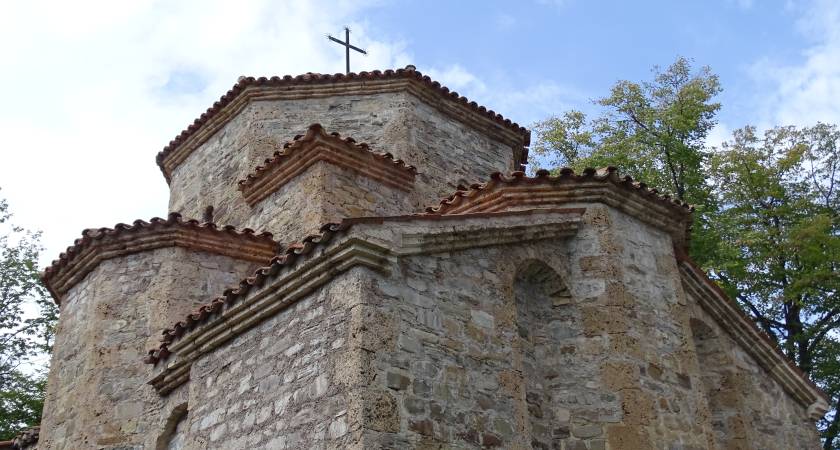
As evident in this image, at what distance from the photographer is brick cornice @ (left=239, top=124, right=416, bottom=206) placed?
342 inches

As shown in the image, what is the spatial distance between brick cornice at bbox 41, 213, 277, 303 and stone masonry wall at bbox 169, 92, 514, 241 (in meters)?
1.12

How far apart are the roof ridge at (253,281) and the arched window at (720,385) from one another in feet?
13.0

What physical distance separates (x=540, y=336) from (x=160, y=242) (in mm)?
4412

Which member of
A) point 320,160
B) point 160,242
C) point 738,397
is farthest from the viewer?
point 320,160

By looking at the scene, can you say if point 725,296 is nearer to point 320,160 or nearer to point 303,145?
point 320,160

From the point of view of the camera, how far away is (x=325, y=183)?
8.61 m

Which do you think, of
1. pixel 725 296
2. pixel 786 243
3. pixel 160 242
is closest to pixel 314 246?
pixel 160 242

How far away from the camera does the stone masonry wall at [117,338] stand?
7.54 m

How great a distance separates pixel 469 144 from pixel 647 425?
19.2ft

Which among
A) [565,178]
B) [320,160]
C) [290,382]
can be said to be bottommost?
[290,382]

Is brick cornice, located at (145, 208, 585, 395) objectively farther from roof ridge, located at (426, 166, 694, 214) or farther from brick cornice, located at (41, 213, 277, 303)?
brick cornice, located at (41, 213, 277, 303)

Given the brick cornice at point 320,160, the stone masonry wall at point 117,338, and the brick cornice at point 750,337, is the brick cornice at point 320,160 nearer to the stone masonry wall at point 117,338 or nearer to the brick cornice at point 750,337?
the stone masonry wall at point 117,338

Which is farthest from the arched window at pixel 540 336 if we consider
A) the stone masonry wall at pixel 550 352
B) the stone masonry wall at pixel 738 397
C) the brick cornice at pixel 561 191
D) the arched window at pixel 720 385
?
the arched window at pixel 720 385

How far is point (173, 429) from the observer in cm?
719
